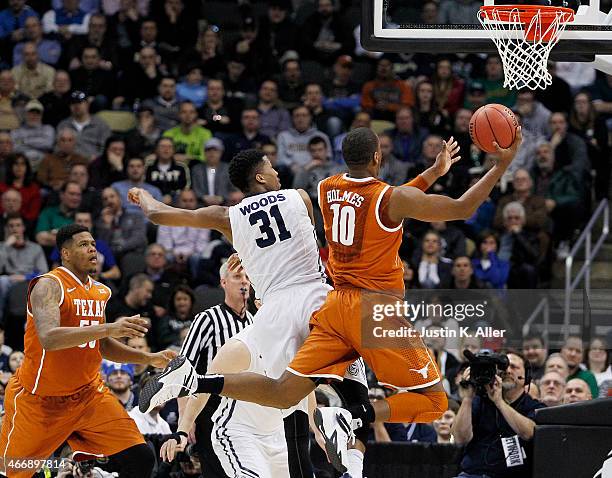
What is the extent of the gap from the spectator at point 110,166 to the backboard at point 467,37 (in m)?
6.73

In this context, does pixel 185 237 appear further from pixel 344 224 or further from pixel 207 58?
pixel 344 224

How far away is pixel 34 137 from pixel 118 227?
2.01 metres

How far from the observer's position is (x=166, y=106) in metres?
15.4

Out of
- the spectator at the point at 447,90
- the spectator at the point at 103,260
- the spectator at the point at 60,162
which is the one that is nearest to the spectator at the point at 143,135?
the spectator at the point at 60,162

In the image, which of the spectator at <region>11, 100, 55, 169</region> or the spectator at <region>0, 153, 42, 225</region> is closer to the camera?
the spectator at <region>0, 153, 42, 225</region>

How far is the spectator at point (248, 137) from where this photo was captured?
14.8 meters

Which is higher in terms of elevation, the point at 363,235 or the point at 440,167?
the point at 440,167

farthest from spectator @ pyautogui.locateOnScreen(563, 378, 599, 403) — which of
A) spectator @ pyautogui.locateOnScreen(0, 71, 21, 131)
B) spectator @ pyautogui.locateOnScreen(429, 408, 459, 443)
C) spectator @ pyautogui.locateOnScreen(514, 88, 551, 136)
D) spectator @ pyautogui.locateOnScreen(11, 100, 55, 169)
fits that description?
spectator @ pyautogui.locateOnScreen(0, 71, 21, 131)

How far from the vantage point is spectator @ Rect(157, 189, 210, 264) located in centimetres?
1370

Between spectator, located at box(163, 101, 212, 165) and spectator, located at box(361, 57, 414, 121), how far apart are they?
205 cm

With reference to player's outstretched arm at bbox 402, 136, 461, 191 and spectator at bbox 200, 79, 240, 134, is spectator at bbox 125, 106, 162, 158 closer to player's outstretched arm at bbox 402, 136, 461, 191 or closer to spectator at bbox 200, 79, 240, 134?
spectator at bbox 200, 79, 240, 134

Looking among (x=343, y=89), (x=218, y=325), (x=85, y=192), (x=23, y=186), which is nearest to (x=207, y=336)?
(x=218, y=325)

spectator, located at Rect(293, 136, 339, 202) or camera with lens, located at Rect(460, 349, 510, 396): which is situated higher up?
spectator, located at Rect(293, 136, 339, 202)

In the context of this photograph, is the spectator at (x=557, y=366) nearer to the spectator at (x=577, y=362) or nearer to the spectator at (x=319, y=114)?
the spectator at (x=577, y=362)
